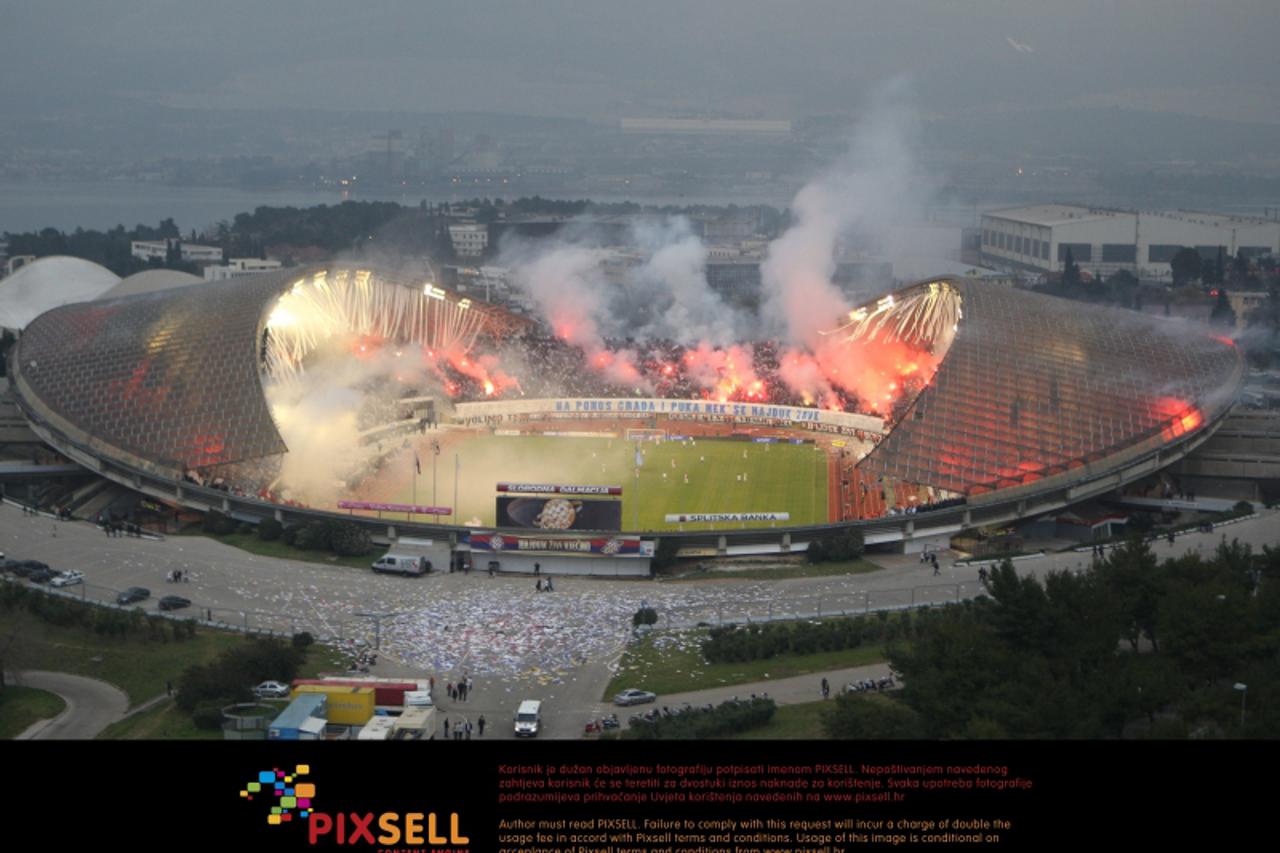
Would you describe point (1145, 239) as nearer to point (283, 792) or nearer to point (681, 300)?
point (681, 300)

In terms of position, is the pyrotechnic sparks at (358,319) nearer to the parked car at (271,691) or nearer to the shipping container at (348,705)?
the parked car at (271,691)

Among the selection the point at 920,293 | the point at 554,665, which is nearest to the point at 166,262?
the point at 920,293

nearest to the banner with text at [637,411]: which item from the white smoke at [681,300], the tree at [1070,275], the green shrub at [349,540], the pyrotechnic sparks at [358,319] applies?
the pyrotechnic sparks at [358,319]

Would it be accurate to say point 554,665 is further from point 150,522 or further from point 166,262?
point 166,262

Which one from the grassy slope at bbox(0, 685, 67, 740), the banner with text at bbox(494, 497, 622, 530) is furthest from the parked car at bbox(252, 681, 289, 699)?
the banner with text at bbox(494, 497, 622, 530)

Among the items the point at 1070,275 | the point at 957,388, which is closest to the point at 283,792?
the point at 957,388

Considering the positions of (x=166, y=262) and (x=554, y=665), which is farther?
(x=166, y=262)

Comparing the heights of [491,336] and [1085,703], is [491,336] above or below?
above
